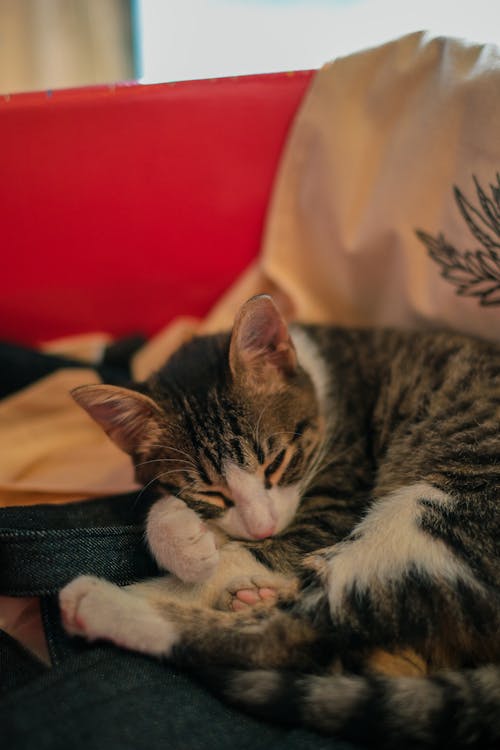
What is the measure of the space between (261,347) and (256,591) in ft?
1.82

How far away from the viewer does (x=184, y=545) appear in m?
1.27

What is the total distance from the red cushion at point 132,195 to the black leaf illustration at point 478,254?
26.8 inches

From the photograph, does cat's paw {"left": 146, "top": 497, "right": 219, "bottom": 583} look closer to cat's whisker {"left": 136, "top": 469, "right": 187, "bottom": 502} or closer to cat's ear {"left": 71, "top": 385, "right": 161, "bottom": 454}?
cat's whisker {"left": 136, "top": 469, "right": 187, "bottom": 502}

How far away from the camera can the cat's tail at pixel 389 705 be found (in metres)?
0.99

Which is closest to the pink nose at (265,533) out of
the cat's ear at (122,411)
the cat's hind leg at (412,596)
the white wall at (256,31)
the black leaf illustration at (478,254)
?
the cat's hind leg at (412,596)

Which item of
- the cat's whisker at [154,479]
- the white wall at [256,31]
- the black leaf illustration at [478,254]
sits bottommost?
the cat's whisker at [154,479]

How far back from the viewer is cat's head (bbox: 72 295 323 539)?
1324 mm

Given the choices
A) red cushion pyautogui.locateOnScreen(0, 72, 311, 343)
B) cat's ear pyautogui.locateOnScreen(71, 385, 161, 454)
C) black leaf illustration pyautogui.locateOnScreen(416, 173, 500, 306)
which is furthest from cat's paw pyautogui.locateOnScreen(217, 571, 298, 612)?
red cushion pyautogui.locateOnScreen(0, 72, 311, 343)

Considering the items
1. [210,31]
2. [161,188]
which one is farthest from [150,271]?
[210,31]

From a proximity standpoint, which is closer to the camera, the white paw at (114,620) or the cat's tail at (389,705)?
the cat's tail at (389,705)

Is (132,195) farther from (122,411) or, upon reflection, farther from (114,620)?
(114,620)

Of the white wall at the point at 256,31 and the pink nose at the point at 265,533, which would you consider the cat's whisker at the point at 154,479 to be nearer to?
the pink nose at the point at 265,533

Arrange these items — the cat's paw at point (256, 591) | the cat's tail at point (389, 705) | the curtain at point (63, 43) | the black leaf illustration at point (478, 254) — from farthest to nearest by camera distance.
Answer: the curtain at point (63, 43)
the black leaf illustration at point (478, 254)
the cat's paw at point (256, 591)
the cat's tail at point (389, 705)

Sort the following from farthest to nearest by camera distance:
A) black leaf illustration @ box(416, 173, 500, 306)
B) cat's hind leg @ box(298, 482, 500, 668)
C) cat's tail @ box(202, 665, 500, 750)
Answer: black leaf illustration @ box(416, 173, 500, 306) → cat's hind leg @ box(298, 482, 500, 668) → cat's tail @ box(202, 665, 500, 750)
